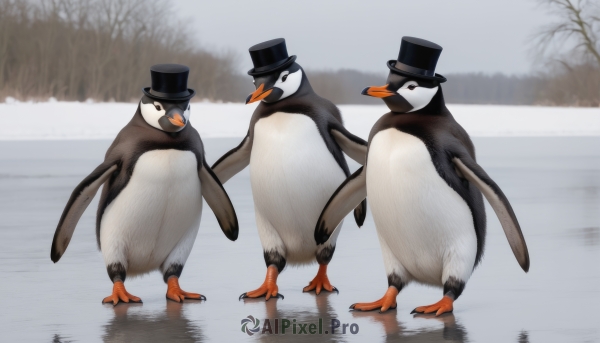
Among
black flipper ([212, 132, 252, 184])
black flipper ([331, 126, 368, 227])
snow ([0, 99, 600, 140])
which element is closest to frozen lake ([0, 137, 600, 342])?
black flipper ([212, 132, 252, 184])

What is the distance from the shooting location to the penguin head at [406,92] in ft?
11.3

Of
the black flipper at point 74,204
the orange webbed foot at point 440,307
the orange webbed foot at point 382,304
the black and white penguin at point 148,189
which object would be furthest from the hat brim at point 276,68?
the orange webbed foot at point 440,307

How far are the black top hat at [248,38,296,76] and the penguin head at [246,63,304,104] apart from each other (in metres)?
0.03

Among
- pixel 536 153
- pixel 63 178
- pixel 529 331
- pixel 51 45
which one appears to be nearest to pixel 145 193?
pixel 529 331

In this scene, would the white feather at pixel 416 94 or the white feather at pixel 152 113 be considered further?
the white feather at pixel 152 113

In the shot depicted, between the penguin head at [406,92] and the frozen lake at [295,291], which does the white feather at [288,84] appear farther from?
the frozen lake at [295,291]

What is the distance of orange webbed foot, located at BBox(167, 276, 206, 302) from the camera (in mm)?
3717

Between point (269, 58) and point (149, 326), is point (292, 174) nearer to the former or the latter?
point (269, 58)

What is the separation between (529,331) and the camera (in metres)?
3.06

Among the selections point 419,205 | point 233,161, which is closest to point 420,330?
point 419,205

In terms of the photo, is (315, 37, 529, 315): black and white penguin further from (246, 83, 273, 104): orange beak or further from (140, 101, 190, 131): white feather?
(140, 101, 190, 131): white feather

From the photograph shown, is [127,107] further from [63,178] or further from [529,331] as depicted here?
[529,331]

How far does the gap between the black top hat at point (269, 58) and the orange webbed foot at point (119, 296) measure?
3.57ft

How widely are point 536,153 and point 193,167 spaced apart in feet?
31.8
